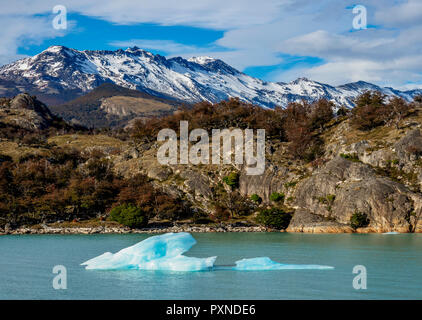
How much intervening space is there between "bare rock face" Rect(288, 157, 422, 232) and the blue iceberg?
123ft

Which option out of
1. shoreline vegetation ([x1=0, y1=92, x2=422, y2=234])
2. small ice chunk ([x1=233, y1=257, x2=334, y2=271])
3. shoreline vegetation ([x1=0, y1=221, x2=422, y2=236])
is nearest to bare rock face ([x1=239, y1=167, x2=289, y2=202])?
shoreline vegetation ([x1=0, y1=92, x2=422, y2=234])

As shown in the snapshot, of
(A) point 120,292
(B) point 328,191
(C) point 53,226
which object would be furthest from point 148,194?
(A) point 120,292

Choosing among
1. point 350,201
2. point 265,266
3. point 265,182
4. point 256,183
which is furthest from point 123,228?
point 265,266

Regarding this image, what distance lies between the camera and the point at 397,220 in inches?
2653

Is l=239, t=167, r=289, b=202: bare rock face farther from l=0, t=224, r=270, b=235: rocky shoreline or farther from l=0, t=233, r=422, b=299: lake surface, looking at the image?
l=0, t=233, r=422, b=299: lake surface

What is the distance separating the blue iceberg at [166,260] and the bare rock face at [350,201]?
37.5m

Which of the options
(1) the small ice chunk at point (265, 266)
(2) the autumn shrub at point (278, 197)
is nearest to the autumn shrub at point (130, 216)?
(2) the autumn shrub at point (278, 197)

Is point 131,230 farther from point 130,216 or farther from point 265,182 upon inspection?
point 265,182

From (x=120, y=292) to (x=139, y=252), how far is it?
25.8ft

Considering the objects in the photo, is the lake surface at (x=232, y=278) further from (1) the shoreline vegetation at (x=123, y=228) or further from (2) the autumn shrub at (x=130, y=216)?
(1) the shoreline vegetation at (x=123, y=228)

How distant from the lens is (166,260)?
34.0 m

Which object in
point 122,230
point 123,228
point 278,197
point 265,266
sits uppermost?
point 278,197

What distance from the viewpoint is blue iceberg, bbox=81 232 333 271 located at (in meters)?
33.3

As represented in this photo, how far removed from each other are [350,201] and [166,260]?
44.7 meters
